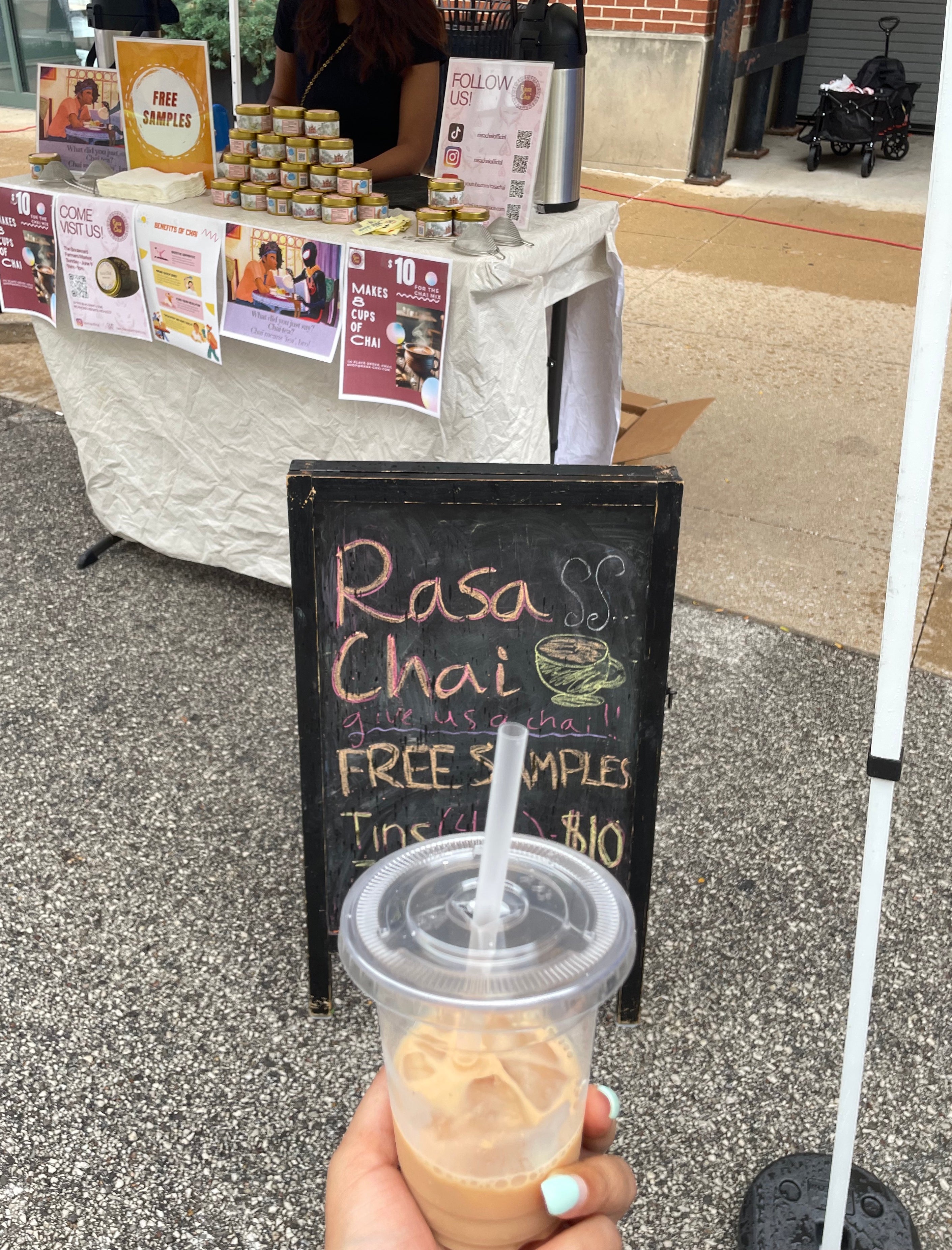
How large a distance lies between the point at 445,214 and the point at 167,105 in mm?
1193

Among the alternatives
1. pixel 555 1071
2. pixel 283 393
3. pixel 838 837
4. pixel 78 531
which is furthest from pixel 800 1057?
pixel 78 531

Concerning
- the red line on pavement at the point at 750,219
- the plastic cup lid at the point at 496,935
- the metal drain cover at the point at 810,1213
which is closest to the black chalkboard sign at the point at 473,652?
the metal drain cover at the point at 810,1213

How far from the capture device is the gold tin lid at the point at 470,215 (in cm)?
→ 317

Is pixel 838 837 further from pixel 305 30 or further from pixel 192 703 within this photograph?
pixel 305 30

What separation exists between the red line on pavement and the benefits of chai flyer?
20.8 ft

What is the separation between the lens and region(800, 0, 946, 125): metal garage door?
1169cm

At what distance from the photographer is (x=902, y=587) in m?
1.54

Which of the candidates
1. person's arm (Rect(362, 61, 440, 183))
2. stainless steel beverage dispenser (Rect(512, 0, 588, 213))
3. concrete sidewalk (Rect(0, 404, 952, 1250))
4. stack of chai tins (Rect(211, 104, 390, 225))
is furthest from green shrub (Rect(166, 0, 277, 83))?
concrete sidewalk (Rect(0, 404, 952, 1250))

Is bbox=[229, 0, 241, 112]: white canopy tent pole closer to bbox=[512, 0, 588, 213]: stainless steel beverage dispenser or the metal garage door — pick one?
bbox=[512, 0, 588, 213]: stainless steel beverage dispenser

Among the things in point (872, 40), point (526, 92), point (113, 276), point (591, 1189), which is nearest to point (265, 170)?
point (113, 276)

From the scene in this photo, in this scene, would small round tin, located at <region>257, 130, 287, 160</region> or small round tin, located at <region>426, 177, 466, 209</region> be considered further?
small round tin, located at <region>257, 130, 287, 160</region>

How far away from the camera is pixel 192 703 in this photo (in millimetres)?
3428

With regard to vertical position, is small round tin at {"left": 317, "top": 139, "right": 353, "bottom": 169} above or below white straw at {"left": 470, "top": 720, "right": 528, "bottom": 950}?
above

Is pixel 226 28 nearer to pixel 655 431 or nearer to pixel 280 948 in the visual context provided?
pixel 655 431
